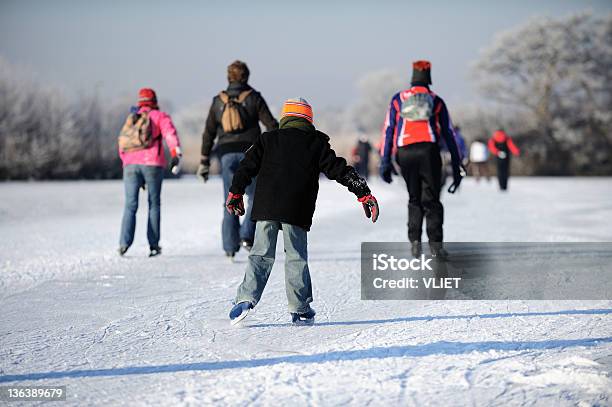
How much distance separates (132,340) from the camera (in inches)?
157

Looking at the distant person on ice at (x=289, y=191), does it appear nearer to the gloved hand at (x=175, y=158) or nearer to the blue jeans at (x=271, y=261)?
the blue jeans at (x=271, y=261)

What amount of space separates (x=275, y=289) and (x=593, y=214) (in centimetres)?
833

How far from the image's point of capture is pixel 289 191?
168 inches

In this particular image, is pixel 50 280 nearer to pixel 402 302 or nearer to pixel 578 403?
pixel 402 302

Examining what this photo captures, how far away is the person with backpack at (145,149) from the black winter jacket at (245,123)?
39 centimetres

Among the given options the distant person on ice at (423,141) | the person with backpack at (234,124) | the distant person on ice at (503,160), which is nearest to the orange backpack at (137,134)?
the person with backpack at (234,124)

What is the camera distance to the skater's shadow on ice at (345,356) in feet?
11.0

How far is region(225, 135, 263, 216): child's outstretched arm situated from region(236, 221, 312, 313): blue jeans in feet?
0.60

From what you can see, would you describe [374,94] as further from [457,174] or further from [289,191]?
[289,191]

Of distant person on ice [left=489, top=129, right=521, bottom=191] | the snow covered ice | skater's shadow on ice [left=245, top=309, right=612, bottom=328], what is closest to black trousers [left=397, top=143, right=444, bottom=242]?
the snow covered ice

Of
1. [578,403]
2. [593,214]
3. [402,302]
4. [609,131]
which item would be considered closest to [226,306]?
[402,302]

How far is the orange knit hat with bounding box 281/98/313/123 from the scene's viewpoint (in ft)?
14.2

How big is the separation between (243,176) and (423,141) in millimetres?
2714

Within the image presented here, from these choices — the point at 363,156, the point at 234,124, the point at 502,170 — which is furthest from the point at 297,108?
the point at 363,156
